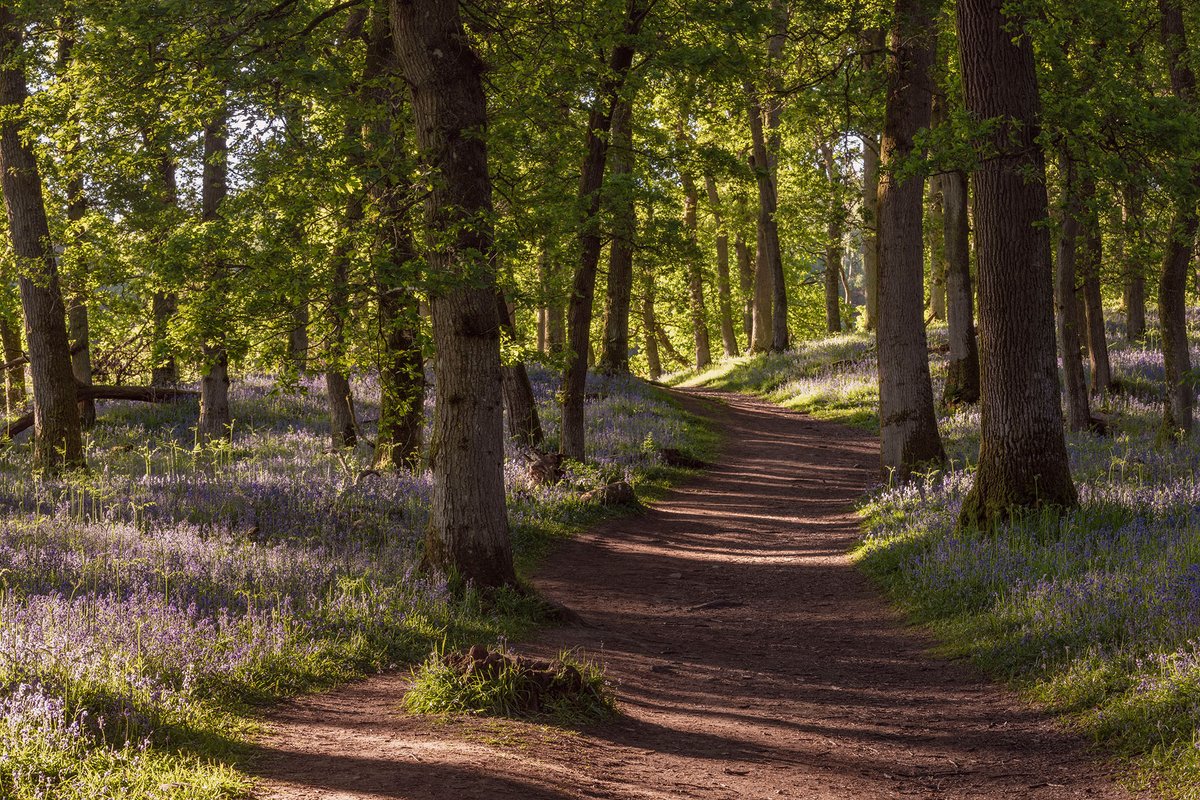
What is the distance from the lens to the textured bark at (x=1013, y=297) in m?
10.7

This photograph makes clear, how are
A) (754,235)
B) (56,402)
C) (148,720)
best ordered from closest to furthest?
(148,720) < (56,402) < (754,235)

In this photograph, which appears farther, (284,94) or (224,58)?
(284,94)

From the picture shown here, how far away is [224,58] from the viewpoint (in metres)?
10.2

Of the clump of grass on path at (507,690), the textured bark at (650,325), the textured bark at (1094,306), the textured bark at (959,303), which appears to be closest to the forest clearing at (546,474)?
the clump of grass on path at (507,690)

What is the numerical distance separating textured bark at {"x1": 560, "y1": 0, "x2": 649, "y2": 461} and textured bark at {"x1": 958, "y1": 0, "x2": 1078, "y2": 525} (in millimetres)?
5748

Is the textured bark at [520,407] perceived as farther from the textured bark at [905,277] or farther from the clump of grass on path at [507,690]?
the clump of grass on path at [507,690]

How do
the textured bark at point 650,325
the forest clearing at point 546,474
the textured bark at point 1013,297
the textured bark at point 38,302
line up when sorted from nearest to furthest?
1. the forest clearing at point 546,474
2. the textured bark at point 1013,297
3. the textured bark at point 38,302
4. the textured bark at point 650,325

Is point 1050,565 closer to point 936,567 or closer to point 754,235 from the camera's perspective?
point 936,567

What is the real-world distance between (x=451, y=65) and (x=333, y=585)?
5038 mm

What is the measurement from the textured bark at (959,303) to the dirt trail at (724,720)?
926 cm

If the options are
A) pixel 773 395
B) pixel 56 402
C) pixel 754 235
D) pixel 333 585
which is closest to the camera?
pixel 333 585

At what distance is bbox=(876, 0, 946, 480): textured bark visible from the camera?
14.9 m

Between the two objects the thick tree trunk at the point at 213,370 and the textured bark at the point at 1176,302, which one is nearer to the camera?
the textured bark at the point at 1176,302

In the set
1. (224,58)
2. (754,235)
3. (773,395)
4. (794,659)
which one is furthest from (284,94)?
(754,235)
